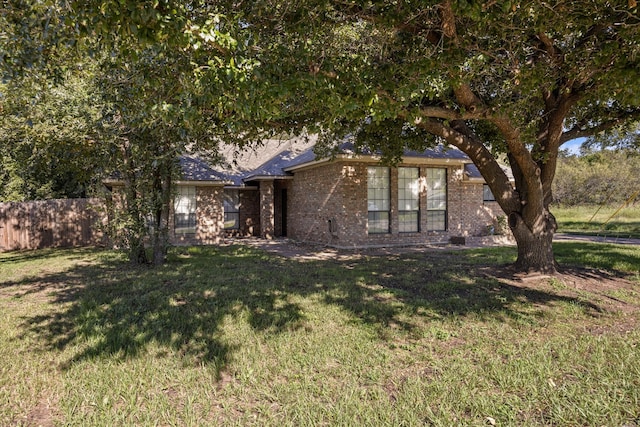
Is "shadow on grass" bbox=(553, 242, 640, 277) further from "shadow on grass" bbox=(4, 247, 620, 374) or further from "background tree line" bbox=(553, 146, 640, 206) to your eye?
"background tree line" bbox=(553, 146, 640, 206)

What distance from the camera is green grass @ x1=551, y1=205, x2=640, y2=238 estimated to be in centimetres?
2027

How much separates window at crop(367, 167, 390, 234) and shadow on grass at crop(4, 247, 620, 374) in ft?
14.1

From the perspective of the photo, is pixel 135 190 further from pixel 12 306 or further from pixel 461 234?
pixel 461 234

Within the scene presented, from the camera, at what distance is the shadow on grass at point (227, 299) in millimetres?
4816

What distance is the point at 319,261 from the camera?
11.0 metres

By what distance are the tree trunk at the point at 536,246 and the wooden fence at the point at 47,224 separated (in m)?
15.4

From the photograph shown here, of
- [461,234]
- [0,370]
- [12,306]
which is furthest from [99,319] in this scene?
[461,234]

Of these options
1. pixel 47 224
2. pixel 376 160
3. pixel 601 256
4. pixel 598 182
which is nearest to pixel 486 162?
pixel 601 256

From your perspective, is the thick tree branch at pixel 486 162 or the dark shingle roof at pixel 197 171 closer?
the thick tree branch at pixel 486 162

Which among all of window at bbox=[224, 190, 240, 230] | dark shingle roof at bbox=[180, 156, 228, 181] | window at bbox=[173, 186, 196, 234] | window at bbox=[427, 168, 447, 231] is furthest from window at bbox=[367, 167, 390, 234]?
window at bbox=[224, 190, 240, 230]

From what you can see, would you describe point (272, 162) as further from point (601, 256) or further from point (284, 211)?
point (601, 256)

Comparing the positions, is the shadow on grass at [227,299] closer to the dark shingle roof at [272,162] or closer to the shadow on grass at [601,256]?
the shadow on grass at [601,256]

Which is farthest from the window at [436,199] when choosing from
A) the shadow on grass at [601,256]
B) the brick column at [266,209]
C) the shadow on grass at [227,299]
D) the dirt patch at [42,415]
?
the dirt patch at [42,415]

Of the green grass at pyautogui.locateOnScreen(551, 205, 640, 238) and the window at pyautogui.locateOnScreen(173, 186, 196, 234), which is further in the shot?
the green grass at pyautogui.locateOnScreen(551, 205, 640, 238)
